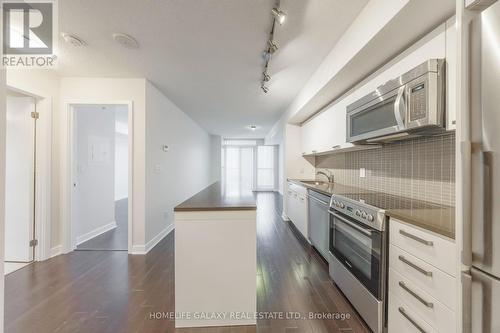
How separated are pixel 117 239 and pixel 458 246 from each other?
4266 millimetres

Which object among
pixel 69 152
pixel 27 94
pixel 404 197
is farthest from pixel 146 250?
pixel 404 197

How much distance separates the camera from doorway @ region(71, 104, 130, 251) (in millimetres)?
3221

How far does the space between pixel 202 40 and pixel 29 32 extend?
5.31 feet

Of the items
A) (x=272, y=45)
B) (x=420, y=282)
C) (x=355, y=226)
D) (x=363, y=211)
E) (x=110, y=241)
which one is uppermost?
(x=272, y=45)

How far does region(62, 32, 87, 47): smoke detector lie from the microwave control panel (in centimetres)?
302

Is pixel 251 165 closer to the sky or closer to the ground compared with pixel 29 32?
closer to the ground

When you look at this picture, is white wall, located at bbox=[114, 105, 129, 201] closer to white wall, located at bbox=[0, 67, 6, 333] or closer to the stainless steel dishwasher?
white wall, located at bbox=[0, 67, 6, 333]

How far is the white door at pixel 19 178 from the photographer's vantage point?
9.06 feet

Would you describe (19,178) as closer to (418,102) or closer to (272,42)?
(272,42)

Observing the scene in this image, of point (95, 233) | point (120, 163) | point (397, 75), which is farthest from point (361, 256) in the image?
point (120, 163)

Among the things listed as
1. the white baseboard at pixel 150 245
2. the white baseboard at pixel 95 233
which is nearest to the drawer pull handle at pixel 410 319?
the white baseboard at pixel 150 245

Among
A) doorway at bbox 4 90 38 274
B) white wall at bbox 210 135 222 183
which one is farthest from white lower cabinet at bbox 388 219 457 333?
white wall at bbox 210 135 222 183

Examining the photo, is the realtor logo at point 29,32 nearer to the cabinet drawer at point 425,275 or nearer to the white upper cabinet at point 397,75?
the white upper cabinet at point 397,75

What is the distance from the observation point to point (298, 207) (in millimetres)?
3729
